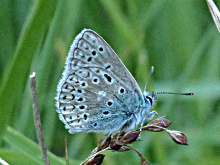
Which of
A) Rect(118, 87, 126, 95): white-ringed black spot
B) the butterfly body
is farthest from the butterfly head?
Rect(118, 87, 126, 95): white-ringed black spot

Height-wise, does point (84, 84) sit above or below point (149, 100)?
above

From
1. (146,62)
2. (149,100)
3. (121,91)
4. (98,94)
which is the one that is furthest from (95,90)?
(146,62)

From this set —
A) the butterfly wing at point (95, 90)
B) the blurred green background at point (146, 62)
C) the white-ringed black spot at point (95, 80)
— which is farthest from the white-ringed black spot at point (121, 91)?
the blurred green background at point (146, 62)

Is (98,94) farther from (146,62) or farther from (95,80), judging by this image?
(146,62)

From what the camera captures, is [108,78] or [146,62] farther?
[146,62]

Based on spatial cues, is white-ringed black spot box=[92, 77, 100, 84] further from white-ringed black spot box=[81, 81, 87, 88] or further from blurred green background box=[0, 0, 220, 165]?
blurred green background box=[0, 0, 220, 165]

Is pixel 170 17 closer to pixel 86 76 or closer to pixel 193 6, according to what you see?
pixel 193 6

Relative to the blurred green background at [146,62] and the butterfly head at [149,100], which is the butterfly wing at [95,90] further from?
the blurred green background at [146,62]
